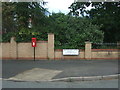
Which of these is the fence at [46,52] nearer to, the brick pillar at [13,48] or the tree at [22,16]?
the brick pillar at [13,48]

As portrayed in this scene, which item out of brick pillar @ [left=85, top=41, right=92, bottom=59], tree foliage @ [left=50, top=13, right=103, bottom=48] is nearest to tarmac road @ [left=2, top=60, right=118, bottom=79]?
brick pillar @ [left=85, top=41, right=92, bottom=59]

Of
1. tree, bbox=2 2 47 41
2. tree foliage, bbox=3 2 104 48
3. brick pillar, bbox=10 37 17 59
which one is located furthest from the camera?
tree, bbox=2 2 47 41

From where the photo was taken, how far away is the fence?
15539mm

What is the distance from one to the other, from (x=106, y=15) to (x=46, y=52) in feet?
29.9

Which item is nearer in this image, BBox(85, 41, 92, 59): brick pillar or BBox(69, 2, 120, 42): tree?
BBox(85, 41, 92, 59): brick pillar

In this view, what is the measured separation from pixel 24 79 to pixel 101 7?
17.1m

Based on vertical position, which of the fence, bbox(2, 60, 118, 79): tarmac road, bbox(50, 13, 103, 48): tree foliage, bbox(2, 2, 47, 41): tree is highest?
bbox(2, 2, 47, 41): tree

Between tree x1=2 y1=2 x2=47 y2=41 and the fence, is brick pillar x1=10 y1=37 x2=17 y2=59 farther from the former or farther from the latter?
tree x1=2 y1=2 x2=47 y2=41

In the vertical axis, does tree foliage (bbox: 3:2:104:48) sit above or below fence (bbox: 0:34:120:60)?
above

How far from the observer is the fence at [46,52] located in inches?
612

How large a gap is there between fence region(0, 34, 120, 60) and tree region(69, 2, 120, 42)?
5659 mm

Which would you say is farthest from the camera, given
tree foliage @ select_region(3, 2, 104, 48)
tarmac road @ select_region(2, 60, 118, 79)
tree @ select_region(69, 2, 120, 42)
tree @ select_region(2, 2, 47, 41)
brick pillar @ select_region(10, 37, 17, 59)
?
tree @ select_region(69, 2, 120, 42)

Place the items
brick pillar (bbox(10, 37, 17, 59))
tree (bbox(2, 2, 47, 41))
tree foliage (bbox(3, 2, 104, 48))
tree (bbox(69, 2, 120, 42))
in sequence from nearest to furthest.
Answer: brick pillar (bbox(10, 37, 17, 59)), tree foliage (bbox(3, 2, 104, 48)), tree (bbox(2, 2, 47, 41)), tree (bbox(69, 2, 120, 42))

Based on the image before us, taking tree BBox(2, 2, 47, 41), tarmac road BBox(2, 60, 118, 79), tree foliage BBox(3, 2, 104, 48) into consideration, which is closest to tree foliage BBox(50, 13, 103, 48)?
tree foliage BBox(3, 2, 104, 48)
